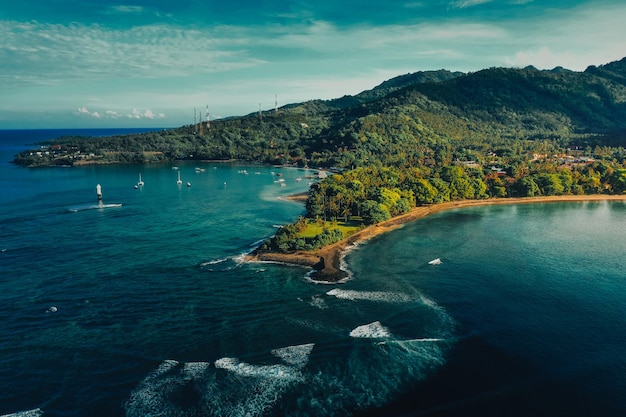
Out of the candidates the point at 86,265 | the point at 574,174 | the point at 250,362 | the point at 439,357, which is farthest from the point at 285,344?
the point at 574,174

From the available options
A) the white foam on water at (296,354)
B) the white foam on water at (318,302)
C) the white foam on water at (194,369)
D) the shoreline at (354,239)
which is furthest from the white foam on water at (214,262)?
the white foam on water at (296,354)

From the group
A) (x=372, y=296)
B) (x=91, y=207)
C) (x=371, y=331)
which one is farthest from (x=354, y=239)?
(x=91, y=207)

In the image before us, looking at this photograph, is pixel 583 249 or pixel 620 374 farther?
pixel 583 249

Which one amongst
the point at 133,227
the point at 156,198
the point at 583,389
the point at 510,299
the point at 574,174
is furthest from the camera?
the point at 574,174

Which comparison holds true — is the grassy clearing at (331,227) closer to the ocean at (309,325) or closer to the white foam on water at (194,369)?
the ocean at (309,325)

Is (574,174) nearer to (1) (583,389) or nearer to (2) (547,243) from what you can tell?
(2) (547,243)

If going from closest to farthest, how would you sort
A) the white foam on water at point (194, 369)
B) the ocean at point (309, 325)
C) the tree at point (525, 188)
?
1. the ocean at point (309, 325)
2. the white foam on water at point (194, 369)
3. the tree at point (525, 188)
